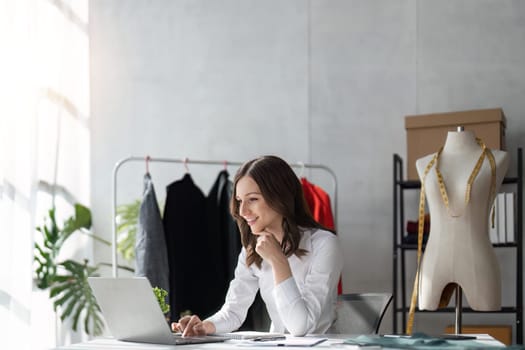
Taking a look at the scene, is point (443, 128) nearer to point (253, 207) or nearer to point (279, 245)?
point (253, 207)

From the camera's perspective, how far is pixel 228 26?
5.37 meters

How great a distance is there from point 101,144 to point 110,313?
3.21 metres

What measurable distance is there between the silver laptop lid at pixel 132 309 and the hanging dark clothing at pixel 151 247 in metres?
1.80

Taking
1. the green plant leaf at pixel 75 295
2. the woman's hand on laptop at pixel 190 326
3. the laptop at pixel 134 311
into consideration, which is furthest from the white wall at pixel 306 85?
the laptop at pixel 134 311

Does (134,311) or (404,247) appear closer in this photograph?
(134,311)

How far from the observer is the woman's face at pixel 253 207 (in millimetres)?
3061

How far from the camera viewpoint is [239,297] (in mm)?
3135

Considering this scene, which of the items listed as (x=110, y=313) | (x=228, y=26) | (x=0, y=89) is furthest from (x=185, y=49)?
(x=110, y=313)

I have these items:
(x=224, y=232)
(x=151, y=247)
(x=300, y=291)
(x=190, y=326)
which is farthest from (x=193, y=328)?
(x=224, y=232)


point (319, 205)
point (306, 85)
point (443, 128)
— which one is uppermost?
point (306, 85)

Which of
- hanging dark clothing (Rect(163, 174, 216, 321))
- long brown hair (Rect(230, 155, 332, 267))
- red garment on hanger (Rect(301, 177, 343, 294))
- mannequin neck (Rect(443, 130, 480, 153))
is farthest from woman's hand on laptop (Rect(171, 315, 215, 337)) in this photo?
red garment on hanger (Rect(301, 177, 343, 294))

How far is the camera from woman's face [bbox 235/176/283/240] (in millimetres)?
3061

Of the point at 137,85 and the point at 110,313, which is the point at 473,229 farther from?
the point at 137,85

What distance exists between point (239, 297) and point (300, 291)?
0.83 feet
